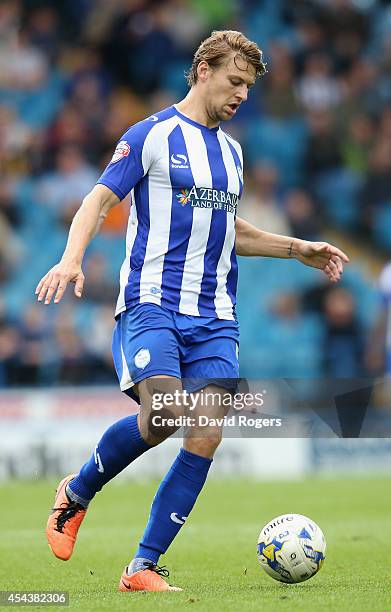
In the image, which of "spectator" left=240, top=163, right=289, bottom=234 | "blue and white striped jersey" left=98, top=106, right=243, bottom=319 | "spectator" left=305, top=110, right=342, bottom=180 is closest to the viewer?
"blue and white striped jersey" left=98, top=106, right=243, bottom=319

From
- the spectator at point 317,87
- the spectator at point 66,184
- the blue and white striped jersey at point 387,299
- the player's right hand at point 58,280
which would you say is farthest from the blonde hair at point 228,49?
the spectator at point 317,87

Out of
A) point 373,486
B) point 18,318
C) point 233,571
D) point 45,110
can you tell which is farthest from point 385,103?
point 233,571

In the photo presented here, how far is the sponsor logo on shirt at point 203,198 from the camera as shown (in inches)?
223

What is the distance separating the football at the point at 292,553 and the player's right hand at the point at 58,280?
1591 mm

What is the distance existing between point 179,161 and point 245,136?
488 inches

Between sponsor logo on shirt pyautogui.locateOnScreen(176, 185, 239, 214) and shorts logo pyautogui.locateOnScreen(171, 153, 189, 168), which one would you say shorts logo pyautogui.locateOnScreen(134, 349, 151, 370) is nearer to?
sponsor logo on shirt pyautogui.locateOnScreen(176, 185, 239, 214)

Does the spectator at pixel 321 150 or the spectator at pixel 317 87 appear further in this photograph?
the spectator at pixel 317 87

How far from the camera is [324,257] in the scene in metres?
6.11

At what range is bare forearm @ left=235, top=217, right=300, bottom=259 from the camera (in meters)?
6.24

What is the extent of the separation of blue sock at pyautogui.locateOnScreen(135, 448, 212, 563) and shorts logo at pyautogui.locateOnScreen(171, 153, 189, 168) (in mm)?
1308

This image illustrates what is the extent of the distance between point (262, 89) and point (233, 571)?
12831 millimetres

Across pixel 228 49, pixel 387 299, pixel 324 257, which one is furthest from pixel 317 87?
pixel 228 49

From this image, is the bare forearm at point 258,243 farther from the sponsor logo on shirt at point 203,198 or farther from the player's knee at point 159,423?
the player's knee at point 159,423

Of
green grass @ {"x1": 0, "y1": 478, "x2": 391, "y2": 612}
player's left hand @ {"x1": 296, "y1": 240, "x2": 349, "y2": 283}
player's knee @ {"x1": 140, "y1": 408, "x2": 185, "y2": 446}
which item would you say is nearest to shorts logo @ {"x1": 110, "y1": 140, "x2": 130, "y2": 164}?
player's left hand @ {"x1": 296, "y1": 240, "x2": 349, "y2": 283}
